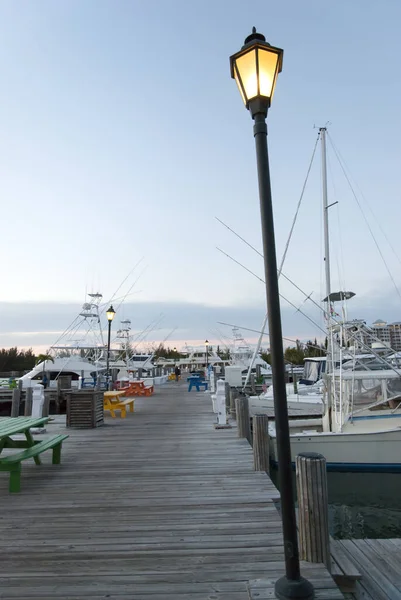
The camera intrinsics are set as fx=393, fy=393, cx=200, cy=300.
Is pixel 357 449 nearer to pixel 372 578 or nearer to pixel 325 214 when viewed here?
pixel 372 578

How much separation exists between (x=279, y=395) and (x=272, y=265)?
1005 mm

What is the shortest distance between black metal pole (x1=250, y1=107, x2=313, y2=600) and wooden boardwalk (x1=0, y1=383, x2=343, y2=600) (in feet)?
0.67

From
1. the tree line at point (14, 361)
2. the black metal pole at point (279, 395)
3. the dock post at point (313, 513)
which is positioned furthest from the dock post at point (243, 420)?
the tree line at point (14, 361)

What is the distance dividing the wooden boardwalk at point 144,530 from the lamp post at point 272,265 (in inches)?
9.8

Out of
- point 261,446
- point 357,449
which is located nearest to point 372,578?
point 261,446

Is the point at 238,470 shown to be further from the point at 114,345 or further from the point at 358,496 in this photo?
the point at 114,345

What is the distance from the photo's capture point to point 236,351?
4709 cm

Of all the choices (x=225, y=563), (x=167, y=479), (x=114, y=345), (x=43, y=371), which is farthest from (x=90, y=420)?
(x=114, y=345)

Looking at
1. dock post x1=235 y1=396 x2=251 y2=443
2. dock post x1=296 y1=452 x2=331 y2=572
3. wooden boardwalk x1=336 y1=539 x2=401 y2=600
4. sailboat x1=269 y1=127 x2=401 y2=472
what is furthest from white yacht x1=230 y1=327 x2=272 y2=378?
dock post x1=296 y1=452 x2=331 y2=572

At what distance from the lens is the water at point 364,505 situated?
26.5ft

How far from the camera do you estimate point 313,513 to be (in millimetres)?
3447

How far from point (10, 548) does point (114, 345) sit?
175 ft

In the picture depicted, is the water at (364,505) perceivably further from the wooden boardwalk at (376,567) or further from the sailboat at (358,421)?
the wooden boardwalk at (376,567)

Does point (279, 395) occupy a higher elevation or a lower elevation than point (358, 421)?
higher
